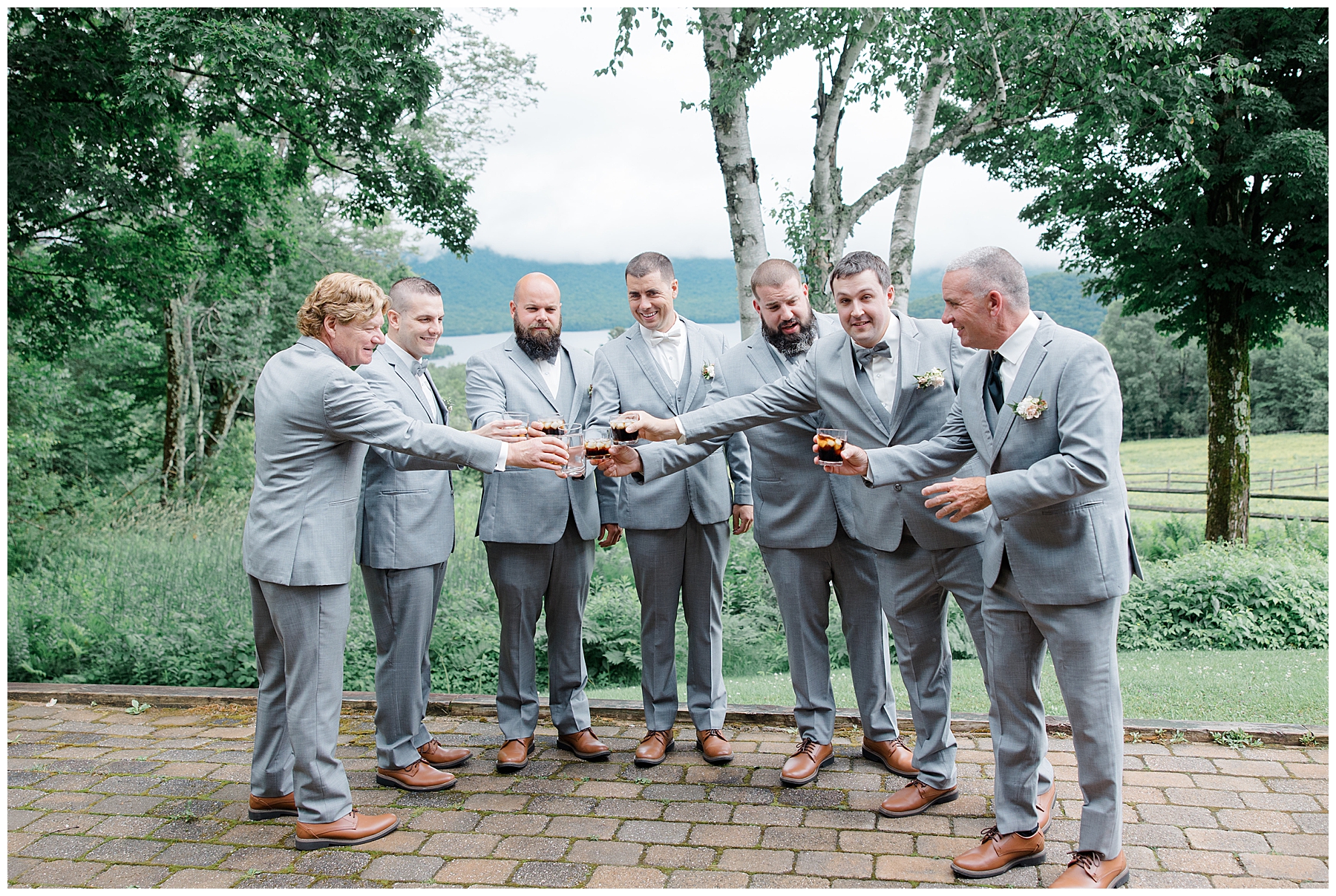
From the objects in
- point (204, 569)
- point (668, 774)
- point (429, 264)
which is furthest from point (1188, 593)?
point (429, 264)

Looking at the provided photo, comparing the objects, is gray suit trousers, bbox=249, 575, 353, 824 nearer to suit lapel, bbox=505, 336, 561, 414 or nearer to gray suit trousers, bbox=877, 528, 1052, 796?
suit lapel, bbox=505, 336, 561, 414

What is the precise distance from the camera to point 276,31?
721 centimetres

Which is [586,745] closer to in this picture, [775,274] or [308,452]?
[308,452]

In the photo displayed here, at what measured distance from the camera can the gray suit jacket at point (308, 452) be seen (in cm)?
360

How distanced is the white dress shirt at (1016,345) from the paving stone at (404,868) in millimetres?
2799

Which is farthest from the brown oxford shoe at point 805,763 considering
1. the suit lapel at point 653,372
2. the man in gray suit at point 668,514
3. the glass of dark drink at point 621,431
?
the suit lapel at point 653,372

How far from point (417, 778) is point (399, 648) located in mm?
605

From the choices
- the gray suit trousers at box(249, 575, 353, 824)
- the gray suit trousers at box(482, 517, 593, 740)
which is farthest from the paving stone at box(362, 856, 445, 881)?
the gray suit trousers at box(482, 517, 593, 740)

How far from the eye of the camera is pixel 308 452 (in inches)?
144

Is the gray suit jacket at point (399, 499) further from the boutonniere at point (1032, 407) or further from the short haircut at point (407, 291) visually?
the boutonniere at point (1032, 407)

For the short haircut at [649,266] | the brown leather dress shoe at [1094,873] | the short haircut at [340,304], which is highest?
the short haircut at [649,266]

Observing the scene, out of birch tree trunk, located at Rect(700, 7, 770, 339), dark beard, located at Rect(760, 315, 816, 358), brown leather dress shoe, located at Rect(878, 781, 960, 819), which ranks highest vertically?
birch tree trunk, located at Rect(700, 7, 770, 339)

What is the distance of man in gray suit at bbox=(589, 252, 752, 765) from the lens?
4.56m

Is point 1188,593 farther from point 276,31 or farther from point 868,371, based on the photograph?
point 276,31
